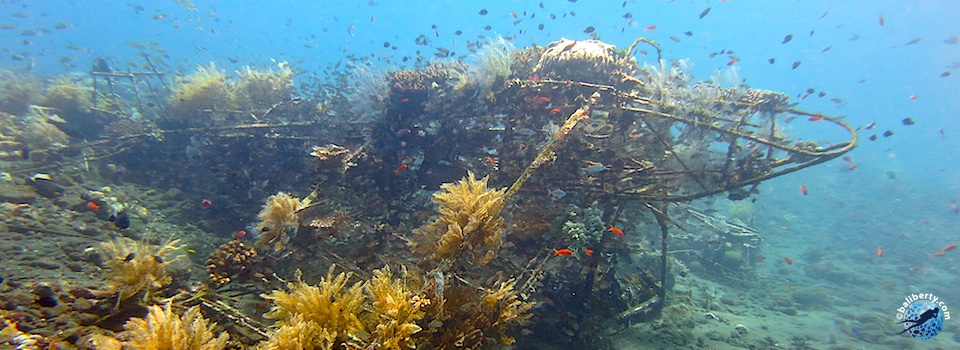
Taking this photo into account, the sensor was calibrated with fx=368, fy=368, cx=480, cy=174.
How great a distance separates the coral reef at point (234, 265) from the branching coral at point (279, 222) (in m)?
0.26

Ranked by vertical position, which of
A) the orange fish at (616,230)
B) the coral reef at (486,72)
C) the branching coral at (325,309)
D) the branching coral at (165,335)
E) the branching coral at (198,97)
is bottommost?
the branching coral at (165,335)

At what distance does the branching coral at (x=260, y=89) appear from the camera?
35.5 feet

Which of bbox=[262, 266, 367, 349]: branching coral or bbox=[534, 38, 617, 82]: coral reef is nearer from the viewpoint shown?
bbox=[262, 266, 367, 349]: branching coral

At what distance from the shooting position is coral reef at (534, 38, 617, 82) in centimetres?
796

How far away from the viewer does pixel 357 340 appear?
9.92 ft

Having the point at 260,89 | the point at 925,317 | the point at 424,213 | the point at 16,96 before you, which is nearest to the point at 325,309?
the point at 424,213

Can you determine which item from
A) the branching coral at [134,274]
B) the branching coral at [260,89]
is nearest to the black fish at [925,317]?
the branching coral at [134,274]

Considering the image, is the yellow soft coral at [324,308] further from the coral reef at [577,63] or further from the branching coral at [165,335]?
the coral reef at [577,63]

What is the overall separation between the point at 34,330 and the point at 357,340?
2910mm

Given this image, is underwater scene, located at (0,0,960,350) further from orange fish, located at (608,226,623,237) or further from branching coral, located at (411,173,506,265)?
orange fish, located at (608,226,623,237)

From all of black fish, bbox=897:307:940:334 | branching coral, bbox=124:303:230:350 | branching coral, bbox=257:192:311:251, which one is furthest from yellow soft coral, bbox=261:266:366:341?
black fish, bbox=897:307:940:334

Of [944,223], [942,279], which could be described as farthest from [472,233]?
[944,223]

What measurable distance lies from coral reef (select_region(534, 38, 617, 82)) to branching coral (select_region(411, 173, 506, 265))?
4921 millimetres

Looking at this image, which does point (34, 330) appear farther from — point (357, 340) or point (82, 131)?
point (82, 131)
